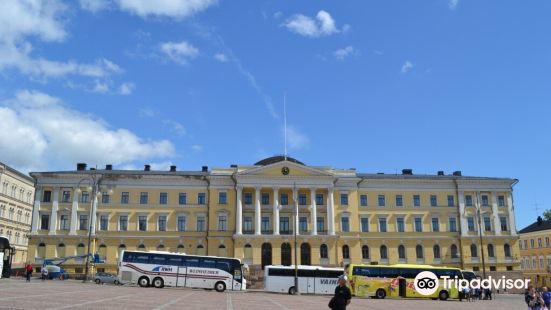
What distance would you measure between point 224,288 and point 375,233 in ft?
105

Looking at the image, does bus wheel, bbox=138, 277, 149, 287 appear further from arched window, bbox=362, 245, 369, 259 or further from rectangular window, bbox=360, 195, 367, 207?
rectangular window, bbox=360, 195, 367, 207

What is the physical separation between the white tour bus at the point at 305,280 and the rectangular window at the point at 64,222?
112 ft

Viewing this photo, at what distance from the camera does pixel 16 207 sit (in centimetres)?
8319

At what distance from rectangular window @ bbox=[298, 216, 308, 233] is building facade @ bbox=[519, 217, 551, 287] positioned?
42867mm

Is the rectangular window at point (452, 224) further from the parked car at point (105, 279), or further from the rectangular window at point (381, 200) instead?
the parked car at point (105, 279)

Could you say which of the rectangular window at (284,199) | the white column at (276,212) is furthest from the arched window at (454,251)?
the white column at (276,212)

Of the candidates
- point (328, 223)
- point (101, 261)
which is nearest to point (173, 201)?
point (101, 261)

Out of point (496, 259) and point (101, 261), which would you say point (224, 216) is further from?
point (496, 259)

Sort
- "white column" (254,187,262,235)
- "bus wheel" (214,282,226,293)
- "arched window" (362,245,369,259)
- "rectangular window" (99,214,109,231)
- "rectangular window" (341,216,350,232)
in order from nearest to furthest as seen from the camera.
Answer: "bus wheel" (214,282,226,293)
"white column" (254,187,262,235)
"rectangular window" (99,214,109,231)
"rectangular window" (341,216,350,232)
"arched window" (362,245,369,259)

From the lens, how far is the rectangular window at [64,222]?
6975 centimetres

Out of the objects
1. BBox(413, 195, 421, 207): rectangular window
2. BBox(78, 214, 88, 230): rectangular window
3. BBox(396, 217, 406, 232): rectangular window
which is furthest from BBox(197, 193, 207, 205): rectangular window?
BBox(413, 195, 421, 207): rectangular window

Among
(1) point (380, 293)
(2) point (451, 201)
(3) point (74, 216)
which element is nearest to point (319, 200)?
(2) point (451, 201)

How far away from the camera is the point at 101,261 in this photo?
67.2m

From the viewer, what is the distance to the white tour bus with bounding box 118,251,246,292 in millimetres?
45844
